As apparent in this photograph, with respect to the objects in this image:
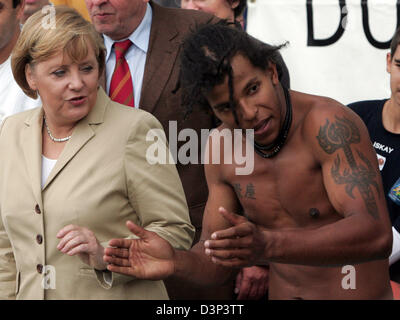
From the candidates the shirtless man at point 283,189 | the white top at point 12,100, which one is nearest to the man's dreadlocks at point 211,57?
the shirtless man at point 283,189

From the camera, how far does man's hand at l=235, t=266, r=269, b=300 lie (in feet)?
12.3

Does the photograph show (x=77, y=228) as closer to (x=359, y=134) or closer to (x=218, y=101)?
(x=218, y=101)

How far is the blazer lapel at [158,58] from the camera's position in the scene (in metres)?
3.64

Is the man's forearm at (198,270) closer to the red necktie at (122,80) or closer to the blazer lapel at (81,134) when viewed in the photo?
the blazer lapel at (81,134)

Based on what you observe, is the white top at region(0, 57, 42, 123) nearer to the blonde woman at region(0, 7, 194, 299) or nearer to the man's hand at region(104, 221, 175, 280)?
the blonde woman at region(0, 7, 194, 299)

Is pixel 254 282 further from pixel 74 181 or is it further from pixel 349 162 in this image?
pixel 74 181

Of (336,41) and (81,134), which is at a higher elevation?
(336,41)

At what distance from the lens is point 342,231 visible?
8.46 ft

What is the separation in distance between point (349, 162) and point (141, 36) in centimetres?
149

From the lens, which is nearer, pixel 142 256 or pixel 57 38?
pixel 142 256

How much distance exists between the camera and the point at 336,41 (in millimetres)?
4754

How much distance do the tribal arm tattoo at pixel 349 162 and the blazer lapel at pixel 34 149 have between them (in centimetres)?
110

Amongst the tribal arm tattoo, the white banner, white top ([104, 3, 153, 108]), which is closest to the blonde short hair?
white top ([104, 3, 153, 108])

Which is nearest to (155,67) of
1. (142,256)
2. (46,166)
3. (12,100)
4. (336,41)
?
(12,100)
